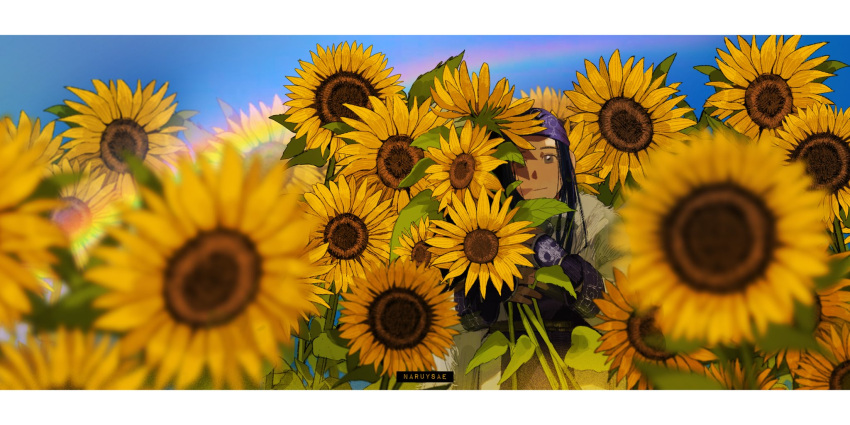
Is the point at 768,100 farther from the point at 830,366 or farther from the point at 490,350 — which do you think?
the point at 490,350

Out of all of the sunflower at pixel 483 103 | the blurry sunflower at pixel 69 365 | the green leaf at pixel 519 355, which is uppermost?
the sunflower at pixel 483 103

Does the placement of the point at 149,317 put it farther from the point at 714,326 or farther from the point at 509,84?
the point at 509,84

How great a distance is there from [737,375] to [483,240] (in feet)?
1.51

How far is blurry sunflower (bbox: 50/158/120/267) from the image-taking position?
0.55m

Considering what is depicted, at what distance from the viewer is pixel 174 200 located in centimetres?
53

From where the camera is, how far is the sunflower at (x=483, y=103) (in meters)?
1.05

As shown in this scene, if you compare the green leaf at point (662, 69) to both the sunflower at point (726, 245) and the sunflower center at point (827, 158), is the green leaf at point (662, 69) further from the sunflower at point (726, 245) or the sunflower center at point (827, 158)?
the sunflower at point (726, 245)

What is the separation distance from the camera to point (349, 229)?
1.06 metres

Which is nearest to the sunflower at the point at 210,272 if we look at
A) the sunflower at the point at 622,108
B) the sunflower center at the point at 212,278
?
the sunflower center at the point at 212,278

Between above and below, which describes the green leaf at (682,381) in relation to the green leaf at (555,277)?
below

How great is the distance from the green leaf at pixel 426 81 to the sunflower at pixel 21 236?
67 centimetres

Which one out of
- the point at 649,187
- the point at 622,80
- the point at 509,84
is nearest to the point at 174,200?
the point at 649,187

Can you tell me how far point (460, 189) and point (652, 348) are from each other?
0.44 metres

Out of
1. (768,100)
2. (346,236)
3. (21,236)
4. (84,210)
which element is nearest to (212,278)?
(21,236)
